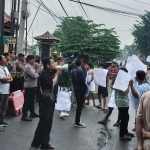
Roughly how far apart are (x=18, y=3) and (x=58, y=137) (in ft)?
32.8

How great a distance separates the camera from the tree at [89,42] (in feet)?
71.2

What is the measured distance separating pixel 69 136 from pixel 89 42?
1645cm

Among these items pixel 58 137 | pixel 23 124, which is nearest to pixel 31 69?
pixel 23 124

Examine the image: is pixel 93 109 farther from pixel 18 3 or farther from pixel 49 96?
pixel 18 3

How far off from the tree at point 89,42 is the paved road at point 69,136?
1476cm

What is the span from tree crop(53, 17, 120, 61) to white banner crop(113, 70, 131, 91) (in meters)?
16.2

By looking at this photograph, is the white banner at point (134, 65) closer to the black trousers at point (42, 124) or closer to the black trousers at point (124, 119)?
the black trousers at point (124, 119)

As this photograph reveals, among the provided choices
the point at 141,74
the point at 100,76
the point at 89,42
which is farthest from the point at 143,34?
the point at 141,74

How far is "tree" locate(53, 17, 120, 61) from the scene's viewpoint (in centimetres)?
2169

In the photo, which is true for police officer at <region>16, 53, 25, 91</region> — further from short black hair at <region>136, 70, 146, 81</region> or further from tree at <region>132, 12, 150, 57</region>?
tree at <region>132, 12, 150, 57</region>

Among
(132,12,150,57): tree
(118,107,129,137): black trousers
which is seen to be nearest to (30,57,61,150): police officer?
(118,107,129,137): black trousers

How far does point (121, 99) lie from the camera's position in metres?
5.76

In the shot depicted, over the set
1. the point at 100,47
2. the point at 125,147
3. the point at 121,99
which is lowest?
the point at 125,147

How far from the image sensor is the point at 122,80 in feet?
17.1
